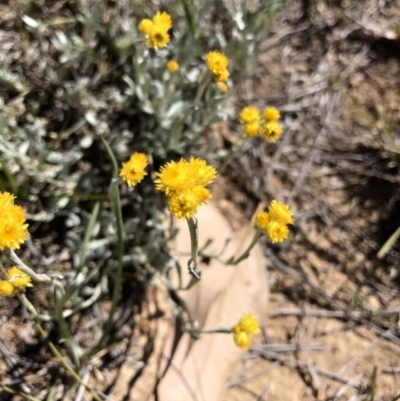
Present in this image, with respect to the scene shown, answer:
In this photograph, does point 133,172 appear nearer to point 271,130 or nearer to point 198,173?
point 198,173

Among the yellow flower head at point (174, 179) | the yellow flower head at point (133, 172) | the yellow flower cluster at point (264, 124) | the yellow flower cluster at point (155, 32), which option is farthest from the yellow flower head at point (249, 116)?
the yellow flower head at point (174, 179)

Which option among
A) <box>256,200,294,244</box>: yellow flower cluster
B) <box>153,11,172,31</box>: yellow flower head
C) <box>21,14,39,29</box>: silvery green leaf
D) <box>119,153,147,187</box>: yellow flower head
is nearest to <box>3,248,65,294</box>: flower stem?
<box>119,153,147,187</box>: yellow flower head

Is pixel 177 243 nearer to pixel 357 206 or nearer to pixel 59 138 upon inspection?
pixel 59 138

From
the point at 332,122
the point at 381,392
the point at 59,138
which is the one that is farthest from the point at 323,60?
the point at 381,392

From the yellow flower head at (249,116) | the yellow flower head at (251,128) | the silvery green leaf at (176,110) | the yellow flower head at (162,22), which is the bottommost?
the yellow flower head at (251,128)

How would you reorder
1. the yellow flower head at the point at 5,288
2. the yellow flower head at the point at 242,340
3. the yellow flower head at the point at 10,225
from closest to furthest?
the yellow flower head at the point at 10,225
the yellow flower head at the point at 5,288
the yellow flower head at the point at 242,340

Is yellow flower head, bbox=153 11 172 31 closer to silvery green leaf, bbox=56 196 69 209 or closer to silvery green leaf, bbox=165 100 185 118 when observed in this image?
silvery green leaf, bbox=165 100 185 118

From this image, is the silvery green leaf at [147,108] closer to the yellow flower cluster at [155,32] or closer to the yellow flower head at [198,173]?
the yellow flower cluster at [155,32]
